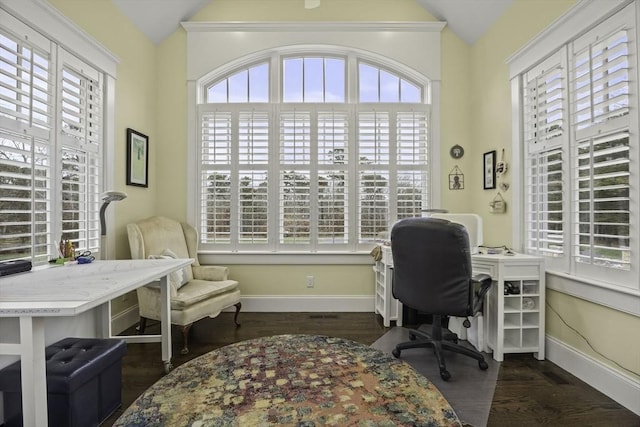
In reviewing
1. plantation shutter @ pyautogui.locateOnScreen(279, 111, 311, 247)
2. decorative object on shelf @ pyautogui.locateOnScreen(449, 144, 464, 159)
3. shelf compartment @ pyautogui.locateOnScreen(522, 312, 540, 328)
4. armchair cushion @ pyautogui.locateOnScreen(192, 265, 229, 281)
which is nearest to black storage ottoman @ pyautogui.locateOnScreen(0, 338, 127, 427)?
armchair cushion @ pyautogui.locateOnScreen(192, 265, 229, 281)

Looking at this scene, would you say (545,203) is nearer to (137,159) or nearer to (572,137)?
(572,137)

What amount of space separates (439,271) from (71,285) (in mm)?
2157

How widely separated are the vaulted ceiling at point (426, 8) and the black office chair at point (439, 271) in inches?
97.7

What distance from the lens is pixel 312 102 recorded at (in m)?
3.64

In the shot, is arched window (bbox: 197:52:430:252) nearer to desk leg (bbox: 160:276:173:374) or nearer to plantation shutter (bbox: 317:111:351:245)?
plantation shutter (bbox: 317:111:351:245)

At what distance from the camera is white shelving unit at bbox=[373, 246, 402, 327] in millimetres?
3100

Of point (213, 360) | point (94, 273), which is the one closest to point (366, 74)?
point (94, 273)

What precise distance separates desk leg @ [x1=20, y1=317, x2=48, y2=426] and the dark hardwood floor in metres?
0.63

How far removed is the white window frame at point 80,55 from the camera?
2.06m

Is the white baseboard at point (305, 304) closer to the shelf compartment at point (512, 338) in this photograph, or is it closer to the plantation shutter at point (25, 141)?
the shelf compartment at point (512, 338)

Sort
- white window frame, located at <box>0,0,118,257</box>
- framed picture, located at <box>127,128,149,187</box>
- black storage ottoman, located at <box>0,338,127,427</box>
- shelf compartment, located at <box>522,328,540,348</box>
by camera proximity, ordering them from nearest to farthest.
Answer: black storage ottoman, located at <box>0,338,127,427</box>, white window frame, located at <box>0,0,118,257</box>, shelf compartment, located at <box>522,328,540,348</box>, framed picture, located at <box>127,128,149,187</box>

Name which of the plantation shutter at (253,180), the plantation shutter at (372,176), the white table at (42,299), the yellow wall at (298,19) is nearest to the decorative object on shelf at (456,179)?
the yellow wall at (298,19)

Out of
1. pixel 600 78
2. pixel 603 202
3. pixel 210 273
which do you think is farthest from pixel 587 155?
pixel 210 273

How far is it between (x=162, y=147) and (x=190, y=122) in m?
0.44
